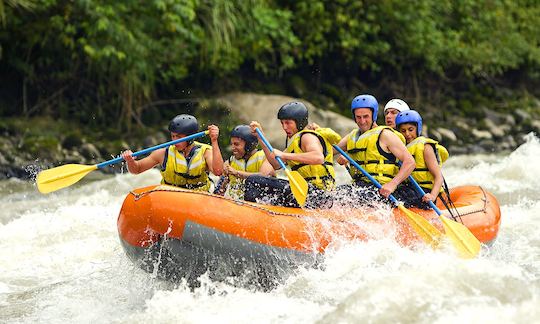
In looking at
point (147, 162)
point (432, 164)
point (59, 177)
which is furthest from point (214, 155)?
point (432, 164)

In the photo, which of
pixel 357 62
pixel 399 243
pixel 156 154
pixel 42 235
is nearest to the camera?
pixel 399 243

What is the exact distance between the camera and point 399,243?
21.4ft

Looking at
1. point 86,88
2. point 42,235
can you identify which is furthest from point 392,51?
point 42,235

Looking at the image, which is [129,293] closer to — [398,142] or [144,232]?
[144,232]

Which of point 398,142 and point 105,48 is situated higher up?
point 398,142

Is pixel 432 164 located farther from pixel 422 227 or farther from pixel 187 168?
pixel 187 168

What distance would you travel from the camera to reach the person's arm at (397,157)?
6715 mm

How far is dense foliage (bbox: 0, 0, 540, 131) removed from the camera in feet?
43.4

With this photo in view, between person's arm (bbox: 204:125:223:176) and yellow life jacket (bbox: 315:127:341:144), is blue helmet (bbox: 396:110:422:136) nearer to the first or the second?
yellow life jacket (bbox: 315:127:341:144)

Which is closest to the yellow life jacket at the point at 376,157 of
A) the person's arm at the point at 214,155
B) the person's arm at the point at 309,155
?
the person's arm at the point at 309,155

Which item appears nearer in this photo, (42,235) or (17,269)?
(17,269)

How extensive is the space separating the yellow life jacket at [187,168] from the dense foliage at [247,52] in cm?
591

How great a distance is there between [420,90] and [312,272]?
12.7m

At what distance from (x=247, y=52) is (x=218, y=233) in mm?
9858
